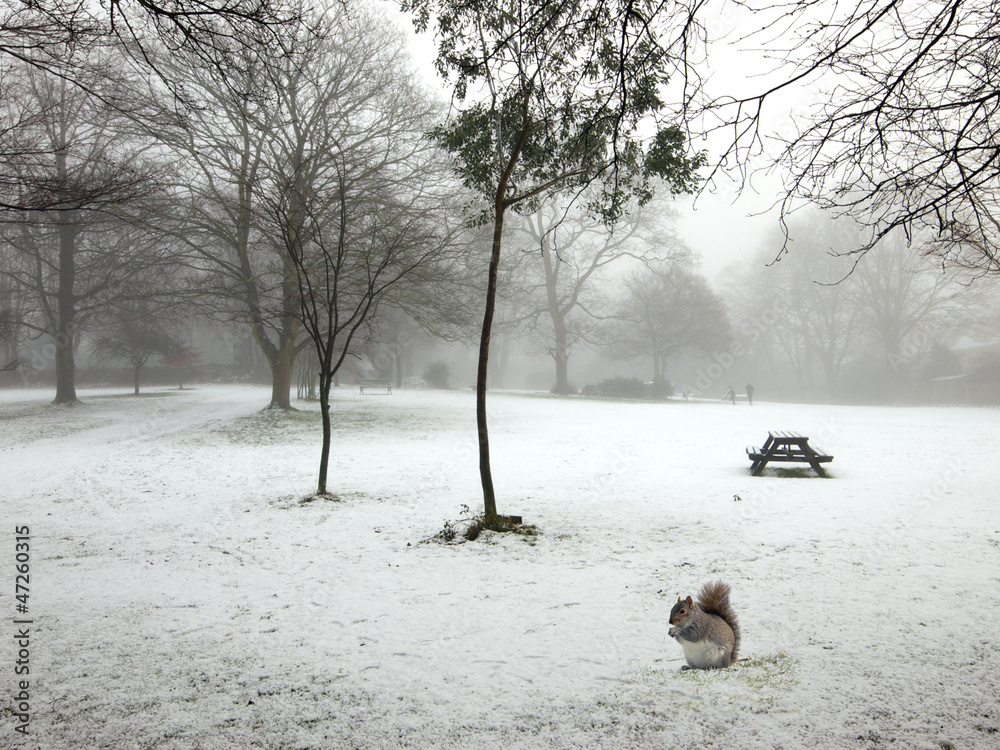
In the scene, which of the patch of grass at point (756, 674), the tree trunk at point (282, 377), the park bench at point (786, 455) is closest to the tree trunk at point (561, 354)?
the tree trunk at point (282, 377)

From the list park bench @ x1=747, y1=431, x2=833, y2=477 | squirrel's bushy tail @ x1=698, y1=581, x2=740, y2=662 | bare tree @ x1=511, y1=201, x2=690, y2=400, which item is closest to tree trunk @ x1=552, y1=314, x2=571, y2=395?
bare tree @ x1=511, y1=201, x2=690, y2=400

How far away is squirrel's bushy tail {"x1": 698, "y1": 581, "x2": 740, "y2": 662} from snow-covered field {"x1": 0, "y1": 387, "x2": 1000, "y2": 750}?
0.91 feet

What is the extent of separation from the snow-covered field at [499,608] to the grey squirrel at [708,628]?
0.57 feet

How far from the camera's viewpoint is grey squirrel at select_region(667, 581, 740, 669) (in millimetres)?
3111

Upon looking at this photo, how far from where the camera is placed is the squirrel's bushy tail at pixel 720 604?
127 inches

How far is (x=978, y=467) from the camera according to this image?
35.3 feet

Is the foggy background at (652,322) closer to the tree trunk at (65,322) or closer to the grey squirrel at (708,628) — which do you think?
the tree trunk at (65,322)

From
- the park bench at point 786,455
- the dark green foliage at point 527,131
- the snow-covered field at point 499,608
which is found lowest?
the snow-covered field at point 499,608

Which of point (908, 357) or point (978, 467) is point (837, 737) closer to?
point (978, 467)

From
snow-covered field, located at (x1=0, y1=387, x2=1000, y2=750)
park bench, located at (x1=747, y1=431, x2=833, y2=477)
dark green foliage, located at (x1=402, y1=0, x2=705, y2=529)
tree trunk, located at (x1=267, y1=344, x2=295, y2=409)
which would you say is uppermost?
dark green foliage, located at (x1=402, y1=0, x2=705, y2=529)

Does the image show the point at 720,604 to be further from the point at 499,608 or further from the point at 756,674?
the point at 499,608

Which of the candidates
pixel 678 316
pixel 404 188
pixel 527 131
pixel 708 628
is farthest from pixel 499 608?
pixel 678 316

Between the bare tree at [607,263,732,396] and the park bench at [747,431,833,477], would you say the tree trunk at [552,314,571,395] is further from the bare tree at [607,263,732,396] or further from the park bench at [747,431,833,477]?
the park bench at [747,431,833,477]

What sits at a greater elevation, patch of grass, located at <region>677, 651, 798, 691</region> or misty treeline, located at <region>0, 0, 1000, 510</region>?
misty treeline, located at <region>0, 0, 1000, 510</region>
